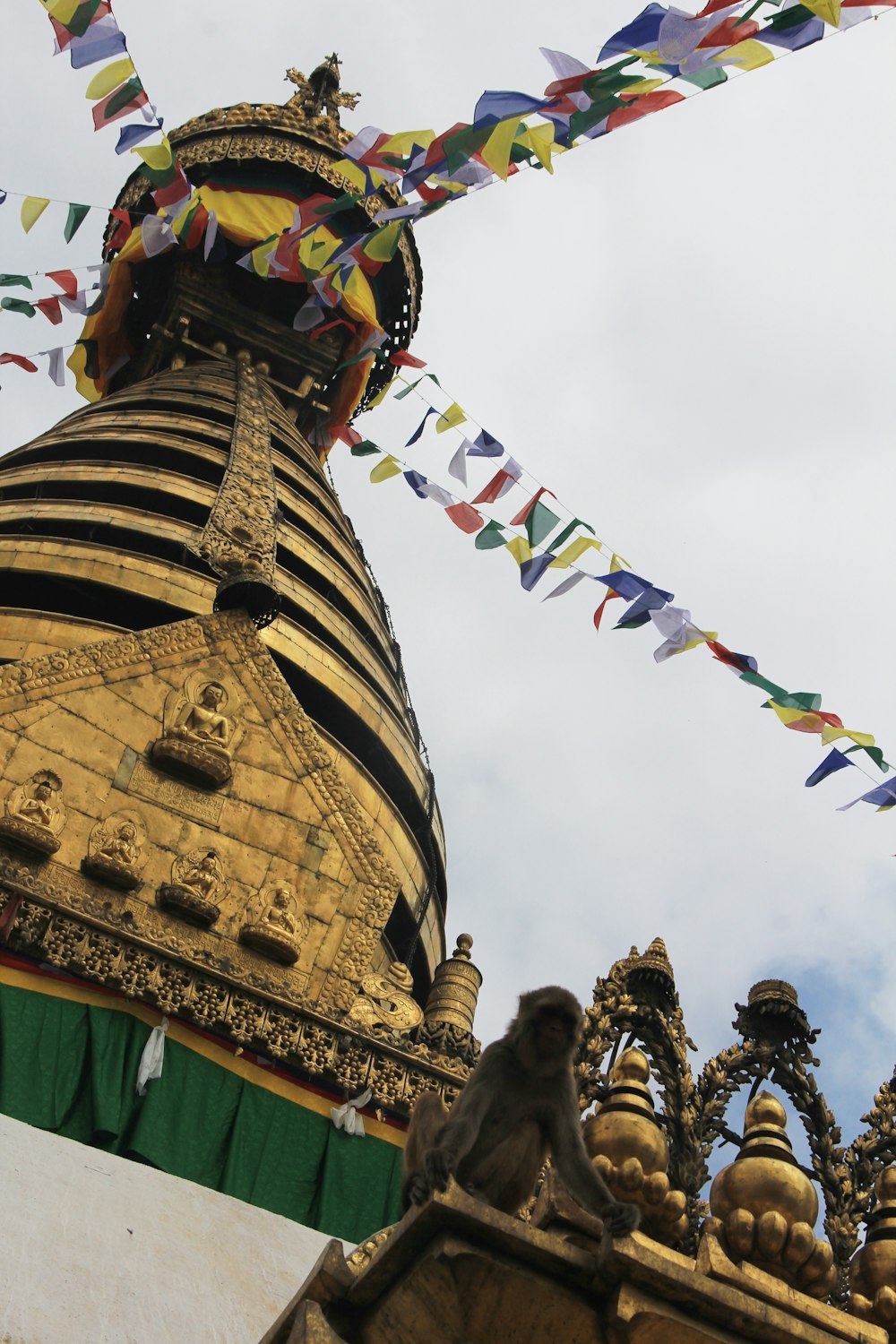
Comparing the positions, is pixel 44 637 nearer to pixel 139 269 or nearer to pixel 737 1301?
pixel 737 1301

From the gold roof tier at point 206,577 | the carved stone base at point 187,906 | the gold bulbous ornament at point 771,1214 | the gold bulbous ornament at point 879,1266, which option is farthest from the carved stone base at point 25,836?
the gold bulbous ornament at point 879,1266

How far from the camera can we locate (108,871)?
14.2m

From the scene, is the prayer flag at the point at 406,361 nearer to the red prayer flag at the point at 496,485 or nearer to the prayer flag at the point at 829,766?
the red prayer flag at the point at 496,485

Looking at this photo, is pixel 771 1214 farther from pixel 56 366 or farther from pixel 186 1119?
pixel 56 366

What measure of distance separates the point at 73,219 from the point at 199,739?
24.6 feet

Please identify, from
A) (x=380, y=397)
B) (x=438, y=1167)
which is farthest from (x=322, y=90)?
(x=438, y=1167)

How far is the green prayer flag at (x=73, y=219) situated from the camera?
2008 cm

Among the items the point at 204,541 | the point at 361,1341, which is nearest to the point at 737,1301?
the point at 361,1341

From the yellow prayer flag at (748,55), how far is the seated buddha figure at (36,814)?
7.95 m

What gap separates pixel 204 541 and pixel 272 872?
489 centimetres

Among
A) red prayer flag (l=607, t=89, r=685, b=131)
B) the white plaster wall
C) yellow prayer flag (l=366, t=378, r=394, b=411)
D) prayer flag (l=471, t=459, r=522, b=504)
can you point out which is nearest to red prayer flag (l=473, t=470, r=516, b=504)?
prayer flag (l=471, t=459, r=522, b=504)

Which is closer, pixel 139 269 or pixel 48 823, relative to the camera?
pixel 48 823

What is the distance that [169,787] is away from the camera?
15391mm

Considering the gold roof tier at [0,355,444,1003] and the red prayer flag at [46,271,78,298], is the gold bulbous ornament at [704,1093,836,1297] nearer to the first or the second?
the gold roof tier at [0,355,444,1003]
